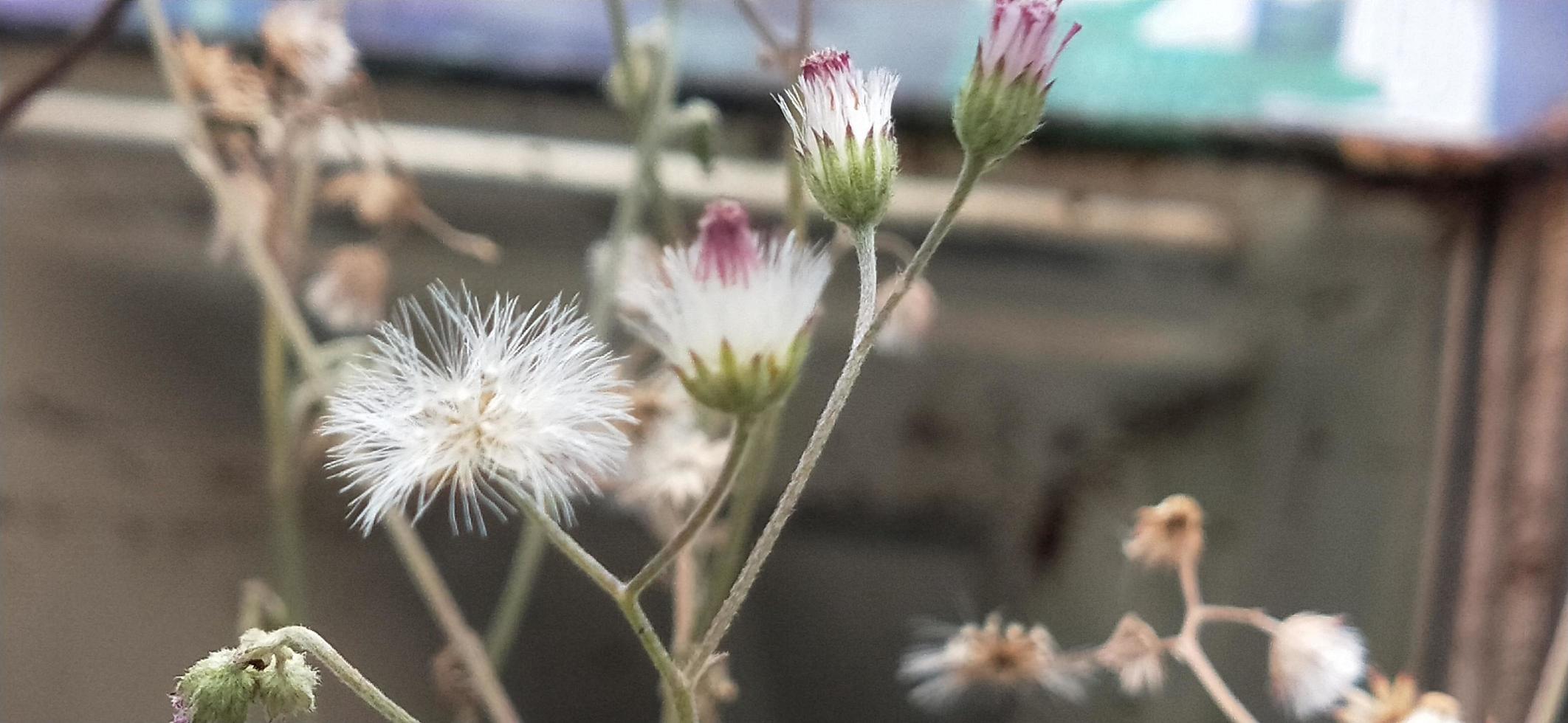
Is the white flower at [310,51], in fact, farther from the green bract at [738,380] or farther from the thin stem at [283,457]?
the green bract at [738,380]

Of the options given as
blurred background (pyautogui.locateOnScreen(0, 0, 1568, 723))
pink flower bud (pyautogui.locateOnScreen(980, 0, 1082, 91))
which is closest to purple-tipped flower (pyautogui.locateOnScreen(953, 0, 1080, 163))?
pink flower bud (pyautogui.locateOnScreen(980, 0, 1082, 91))

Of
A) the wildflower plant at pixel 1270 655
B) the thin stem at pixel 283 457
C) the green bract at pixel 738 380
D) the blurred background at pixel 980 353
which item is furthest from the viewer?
the blurred background at pixel 980 353

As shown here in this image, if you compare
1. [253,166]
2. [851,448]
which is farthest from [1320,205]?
[253,166]

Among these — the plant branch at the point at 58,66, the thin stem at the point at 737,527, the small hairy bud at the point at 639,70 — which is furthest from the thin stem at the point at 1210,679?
the plant branch at the point at 58,66

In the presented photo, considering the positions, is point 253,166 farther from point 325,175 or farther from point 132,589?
point 132,589

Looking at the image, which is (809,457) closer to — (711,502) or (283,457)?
(711,502)

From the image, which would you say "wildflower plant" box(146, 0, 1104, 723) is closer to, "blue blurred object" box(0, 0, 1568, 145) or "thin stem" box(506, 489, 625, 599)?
"thin stem" box(506, 489, 625, 599)

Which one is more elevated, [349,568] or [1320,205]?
[1320,205]
